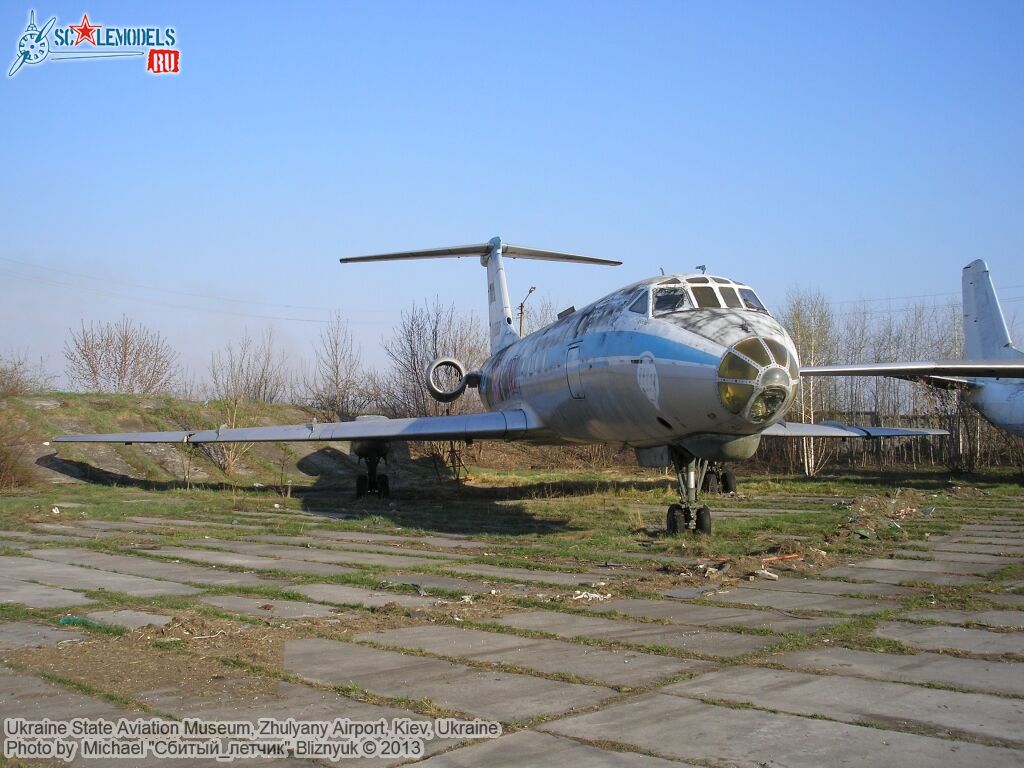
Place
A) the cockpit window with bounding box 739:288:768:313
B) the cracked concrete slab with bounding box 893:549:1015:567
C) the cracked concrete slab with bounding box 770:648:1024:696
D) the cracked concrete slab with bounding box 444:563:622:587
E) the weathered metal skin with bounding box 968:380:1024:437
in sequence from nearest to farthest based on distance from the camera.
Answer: the cracked concrete slab with bounding box 770:648:1024:696 < the cracked concrete slab with bounding box 444:563:622:587 < the cracked concrete slab with bounding box 893:549:1015:567 < the cockpit window with bounding box 739:288:768:313 < the weathered metal skin with bounding box 968:380:1024:437

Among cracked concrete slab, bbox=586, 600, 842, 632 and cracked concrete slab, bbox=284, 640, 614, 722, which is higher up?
cracked concrete slab, bbox=284, 640, 614, 722

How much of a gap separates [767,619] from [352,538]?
7193mm

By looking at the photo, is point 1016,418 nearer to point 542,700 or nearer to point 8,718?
point 542,700

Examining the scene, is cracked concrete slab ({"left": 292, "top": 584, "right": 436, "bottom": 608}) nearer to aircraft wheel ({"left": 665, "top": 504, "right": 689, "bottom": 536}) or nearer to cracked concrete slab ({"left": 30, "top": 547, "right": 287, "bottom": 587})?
cracked concrete slab ({"left": 30, "top": 547, "right": 287, "bottom": 587})

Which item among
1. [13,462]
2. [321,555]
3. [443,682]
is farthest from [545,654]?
[13,462]

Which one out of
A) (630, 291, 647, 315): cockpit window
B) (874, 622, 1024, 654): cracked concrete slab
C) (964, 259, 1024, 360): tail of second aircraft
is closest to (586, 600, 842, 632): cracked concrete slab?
(874, 622, 1024, 654): cracked concrete slab

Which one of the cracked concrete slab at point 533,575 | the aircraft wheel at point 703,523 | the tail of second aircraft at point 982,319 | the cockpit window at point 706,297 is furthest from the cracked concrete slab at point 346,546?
the tail of second aircraft at point 982,319

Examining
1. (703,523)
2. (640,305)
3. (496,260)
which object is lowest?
(703,523)

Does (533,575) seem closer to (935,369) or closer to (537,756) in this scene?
(537,756)

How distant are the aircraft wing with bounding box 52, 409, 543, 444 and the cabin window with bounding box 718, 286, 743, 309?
4.96 m

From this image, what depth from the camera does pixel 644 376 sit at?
11250 mm

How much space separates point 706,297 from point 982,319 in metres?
17.5

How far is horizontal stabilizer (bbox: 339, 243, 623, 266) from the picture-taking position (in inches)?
915

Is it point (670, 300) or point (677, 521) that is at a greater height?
point (670, 300)
